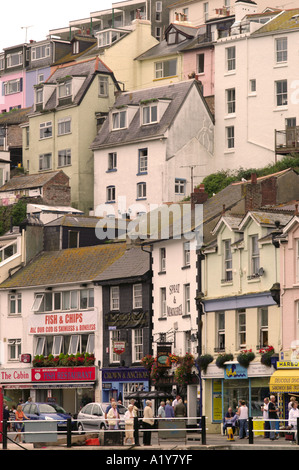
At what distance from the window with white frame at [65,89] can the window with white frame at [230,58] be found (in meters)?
14.0

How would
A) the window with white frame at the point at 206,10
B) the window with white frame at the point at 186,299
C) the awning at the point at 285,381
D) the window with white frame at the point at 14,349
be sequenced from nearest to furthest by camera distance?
the awning at the point at 285,381, the window with white frame at the point at 186,299, the window with white frame at the point at 14,349, the window with white frame at the point at 206,10

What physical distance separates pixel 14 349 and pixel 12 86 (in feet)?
198

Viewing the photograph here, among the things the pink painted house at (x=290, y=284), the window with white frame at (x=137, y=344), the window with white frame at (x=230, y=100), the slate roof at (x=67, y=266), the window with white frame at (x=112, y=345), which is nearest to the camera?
the pink painted house at (x=290, y=284)

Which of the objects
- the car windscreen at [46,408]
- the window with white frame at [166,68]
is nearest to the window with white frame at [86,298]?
the car windscreen at [46,408]

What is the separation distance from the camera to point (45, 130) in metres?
108

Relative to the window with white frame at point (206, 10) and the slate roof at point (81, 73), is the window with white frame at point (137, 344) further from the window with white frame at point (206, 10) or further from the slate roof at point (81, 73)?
the window with white frame at point (206, 10)

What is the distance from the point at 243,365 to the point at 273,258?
215 inches

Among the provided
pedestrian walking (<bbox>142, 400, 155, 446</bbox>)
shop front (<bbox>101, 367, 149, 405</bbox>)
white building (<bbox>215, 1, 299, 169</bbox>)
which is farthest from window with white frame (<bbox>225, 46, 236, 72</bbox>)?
pedestrian walking (<bbox>142, 400, 155, 446</bbox>)

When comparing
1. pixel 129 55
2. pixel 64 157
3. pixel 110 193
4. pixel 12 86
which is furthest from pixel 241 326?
pixel 12 86

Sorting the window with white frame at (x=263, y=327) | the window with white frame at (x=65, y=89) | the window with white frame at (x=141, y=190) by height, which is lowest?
the window with white frame at (x=263, y=327)

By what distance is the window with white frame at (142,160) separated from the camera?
9806 cm

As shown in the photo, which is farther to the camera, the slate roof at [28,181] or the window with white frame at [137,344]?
the slate roof at [28,181]
